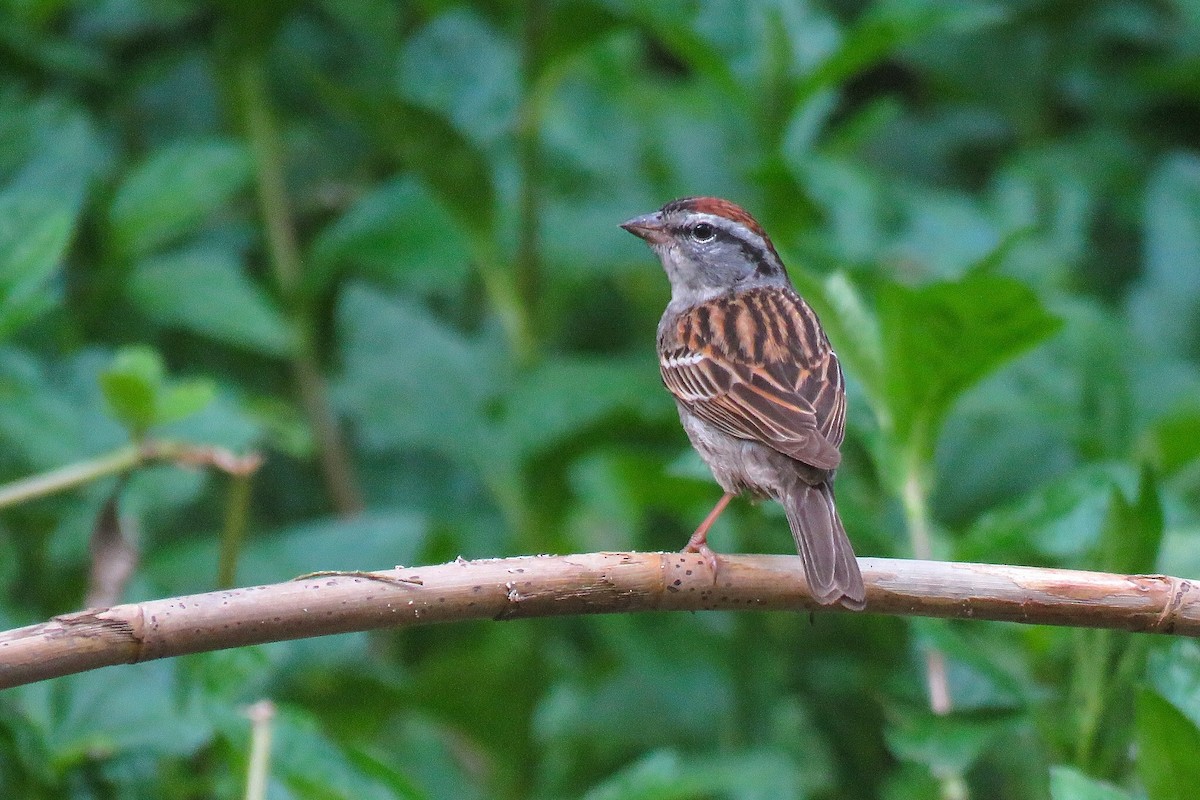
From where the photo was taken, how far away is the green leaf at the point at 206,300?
445 cm

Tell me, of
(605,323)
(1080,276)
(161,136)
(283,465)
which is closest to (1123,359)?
(1080,276)

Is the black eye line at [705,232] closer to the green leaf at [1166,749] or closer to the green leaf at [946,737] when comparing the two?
the green leaf at [946,737]

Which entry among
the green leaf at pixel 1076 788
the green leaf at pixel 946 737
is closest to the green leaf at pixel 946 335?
the green leaf at pixel 946 737

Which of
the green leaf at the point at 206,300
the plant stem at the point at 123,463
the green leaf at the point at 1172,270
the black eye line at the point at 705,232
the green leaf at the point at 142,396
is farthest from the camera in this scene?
the green leaf at the point at 1172,270

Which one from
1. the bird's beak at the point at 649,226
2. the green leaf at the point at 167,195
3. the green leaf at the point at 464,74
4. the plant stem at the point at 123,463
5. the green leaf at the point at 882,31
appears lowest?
the plant stem at the point at 123,463

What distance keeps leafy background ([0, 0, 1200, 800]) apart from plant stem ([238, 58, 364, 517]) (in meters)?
0.02

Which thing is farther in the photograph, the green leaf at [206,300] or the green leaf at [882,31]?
the green leaf at [206,300]

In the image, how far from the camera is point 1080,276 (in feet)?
19.7

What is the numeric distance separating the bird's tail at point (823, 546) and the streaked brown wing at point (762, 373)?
0.09 meters

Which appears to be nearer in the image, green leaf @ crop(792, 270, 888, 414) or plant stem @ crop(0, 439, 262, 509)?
plant stem @ crop(0, 439, 262, 509)

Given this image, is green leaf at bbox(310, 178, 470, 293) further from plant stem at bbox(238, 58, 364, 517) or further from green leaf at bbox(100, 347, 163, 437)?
green leaf at bbox(100, 347, 163, 437)

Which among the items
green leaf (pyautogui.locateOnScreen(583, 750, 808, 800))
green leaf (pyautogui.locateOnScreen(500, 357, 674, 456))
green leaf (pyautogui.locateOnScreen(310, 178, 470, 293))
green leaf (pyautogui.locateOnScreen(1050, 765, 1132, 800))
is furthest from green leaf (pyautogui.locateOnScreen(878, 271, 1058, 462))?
green leaf (pyautogui.locateOnScreen(310, 178, 470, 293))

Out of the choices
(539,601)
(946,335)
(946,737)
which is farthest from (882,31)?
(539,601)

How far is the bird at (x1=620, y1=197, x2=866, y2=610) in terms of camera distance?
306 cm
